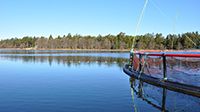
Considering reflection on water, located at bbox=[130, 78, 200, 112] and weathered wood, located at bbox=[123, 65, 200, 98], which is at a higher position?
weathered wood, located at bbox=[123, 65, 200, 98]

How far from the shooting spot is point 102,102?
12.4 meters

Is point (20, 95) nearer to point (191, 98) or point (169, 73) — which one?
point (191, 98)

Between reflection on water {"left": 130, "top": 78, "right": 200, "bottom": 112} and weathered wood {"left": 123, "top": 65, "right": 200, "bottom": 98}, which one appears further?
weathered wood {"left": 123, "top": 65, "right": 200, "bottom": 98}

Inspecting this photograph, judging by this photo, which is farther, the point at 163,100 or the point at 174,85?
the point at 174,85

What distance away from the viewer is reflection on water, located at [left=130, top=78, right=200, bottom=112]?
439 inches

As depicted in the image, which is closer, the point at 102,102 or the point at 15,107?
the point at 15,107

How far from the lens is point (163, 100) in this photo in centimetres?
1291

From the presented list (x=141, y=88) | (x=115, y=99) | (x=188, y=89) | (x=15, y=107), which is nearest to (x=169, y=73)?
(x=141, y=88)

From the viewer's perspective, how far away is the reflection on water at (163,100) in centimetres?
1116

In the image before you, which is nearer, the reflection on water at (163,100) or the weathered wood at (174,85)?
the reflection on water at (163,100)

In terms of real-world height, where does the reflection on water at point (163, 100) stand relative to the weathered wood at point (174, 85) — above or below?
below

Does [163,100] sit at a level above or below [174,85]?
below

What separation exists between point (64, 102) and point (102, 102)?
1.51 m

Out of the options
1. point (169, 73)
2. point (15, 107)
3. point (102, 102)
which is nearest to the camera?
point (15, 107)
